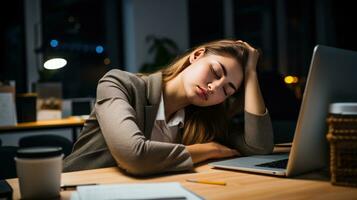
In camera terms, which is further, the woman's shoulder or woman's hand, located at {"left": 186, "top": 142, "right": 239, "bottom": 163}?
the woman's shoulder

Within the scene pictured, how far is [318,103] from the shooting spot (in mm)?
977

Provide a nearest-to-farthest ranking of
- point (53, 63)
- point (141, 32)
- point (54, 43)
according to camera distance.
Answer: point (53, 63)
point (54, 43)
point (141, 32)

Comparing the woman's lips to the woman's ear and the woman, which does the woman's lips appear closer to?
the woman

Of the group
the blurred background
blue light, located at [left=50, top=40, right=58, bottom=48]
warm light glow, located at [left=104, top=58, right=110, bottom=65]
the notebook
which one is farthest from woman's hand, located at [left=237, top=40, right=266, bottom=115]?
warm light glow, located at [left=104, top=58, right=110, bottom=65]

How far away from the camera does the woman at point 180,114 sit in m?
1.16

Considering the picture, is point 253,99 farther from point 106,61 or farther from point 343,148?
point 106,61

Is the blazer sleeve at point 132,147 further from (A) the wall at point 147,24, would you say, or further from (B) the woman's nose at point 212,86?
(A) the wall at point 147,24

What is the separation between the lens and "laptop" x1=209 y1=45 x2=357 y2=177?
3.07ft

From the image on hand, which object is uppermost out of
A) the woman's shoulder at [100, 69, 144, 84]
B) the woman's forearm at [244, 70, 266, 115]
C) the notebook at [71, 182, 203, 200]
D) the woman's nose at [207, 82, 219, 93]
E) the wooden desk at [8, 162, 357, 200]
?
the woman's shoulder at [100, 69, 144, 84]

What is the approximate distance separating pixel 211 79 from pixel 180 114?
0.81 feet

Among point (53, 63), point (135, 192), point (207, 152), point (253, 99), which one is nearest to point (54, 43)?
point (53, 63)

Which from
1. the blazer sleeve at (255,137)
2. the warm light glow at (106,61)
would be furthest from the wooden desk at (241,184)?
the warm light glow at (106,61)

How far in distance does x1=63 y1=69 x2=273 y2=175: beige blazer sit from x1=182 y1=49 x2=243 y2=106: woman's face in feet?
0.37

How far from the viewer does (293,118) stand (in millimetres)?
3137
